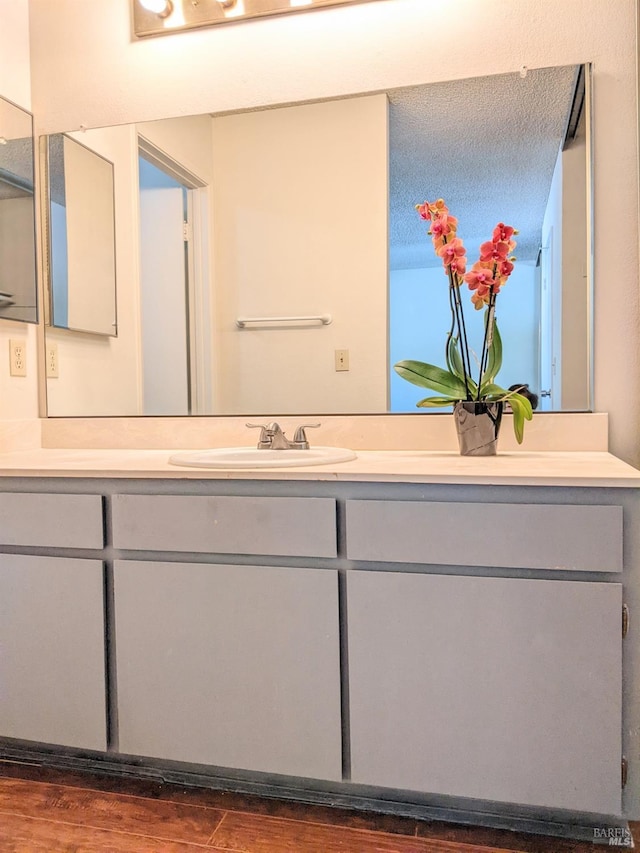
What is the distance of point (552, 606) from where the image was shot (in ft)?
3.78

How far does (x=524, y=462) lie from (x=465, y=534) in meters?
0.29

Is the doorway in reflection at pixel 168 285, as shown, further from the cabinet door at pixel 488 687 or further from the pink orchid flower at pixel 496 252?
the cabinet door at pixel 488 687

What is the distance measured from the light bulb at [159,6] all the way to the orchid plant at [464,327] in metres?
0.98

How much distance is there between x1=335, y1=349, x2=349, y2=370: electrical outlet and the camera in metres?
1.75

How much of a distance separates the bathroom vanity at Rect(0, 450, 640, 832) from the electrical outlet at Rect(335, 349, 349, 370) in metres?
0.38

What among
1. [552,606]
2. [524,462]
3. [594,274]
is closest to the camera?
[552,606]

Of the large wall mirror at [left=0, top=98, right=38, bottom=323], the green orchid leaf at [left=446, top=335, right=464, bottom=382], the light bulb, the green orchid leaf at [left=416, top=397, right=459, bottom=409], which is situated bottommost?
the green orchid leaf at [left=416, top=397, right=459, bottom=409]

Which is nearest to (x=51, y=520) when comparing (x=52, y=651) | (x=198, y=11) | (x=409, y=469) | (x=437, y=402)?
(x=52, y=651)

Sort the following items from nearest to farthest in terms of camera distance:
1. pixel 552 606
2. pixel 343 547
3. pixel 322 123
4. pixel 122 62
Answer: pixel 552 606 → pixel 343 547 → pixel 322 123 → pixel 122 62

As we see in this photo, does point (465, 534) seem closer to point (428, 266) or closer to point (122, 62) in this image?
point (428, 266)

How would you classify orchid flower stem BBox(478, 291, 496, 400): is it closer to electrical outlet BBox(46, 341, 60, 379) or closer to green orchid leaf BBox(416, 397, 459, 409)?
green orchid leaf BBox(416, 397, 459, 409)

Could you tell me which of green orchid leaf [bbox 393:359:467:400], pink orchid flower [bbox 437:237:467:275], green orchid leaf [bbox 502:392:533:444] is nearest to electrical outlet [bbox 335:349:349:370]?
green orchid leaf [bbox 393:359:467:400]

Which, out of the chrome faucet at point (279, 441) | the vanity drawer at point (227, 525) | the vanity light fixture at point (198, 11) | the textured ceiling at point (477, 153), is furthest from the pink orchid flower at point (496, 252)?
the vanity light fixture at point (198, 11)

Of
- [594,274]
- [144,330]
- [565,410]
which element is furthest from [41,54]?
[565,410]
